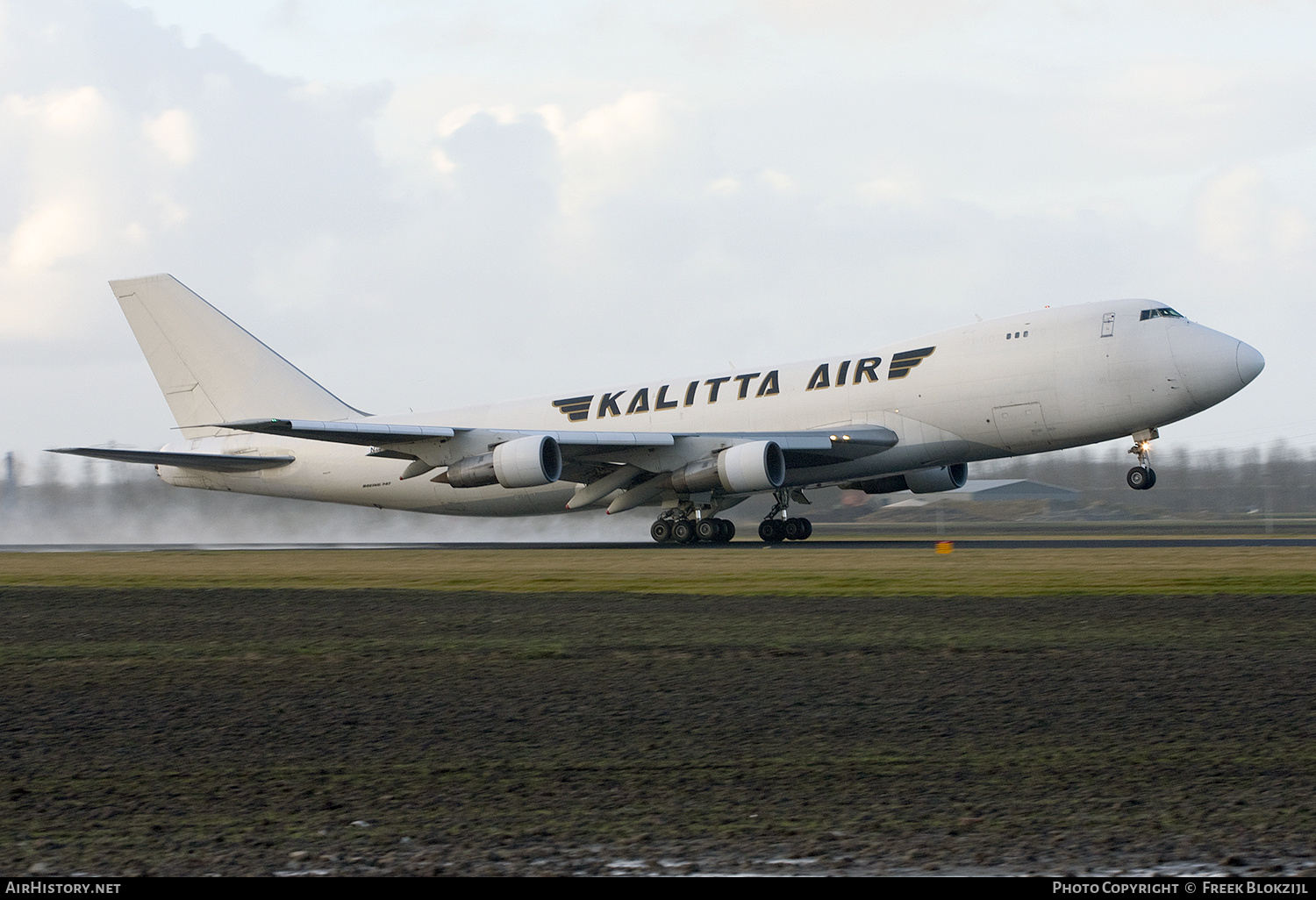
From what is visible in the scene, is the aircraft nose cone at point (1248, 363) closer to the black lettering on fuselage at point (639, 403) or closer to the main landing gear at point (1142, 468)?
the main landing gear at point (1142, 468)

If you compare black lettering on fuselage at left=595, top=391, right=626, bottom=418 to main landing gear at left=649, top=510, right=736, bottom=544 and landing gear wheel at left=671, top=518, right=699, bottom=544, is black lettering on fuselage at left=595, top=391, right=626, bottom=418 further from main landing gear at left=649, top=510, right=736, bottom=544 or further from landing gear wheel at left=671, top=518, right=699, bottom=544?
landing gear wheel at left=671, top=518, right=699, bottom=544

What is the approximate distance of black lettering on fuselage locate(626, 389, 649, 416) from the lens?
3189cm

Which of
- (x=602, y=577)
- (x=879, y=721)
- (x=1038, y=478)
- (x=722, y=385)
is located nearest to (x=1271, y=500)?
(x=1038, y=478)

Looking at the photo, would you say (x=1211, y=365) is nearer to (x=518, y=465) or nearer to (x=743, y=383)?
(x=743, y=383)

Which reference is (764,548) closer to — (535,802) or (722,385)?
(722,385)

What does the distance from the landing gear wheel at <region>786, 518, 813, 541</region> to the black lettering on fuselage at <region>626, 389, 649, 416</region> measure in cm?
486

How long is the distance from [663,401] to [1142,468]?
1191 centimetres

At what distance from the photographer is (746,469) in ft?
88.5

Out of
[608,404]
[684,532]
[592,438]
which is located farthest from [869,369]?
[608,404]

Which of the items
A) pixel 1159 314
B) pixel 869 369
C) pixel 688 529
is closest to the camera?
pixel 1159 314

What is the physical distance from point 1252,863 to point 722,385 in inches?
1058

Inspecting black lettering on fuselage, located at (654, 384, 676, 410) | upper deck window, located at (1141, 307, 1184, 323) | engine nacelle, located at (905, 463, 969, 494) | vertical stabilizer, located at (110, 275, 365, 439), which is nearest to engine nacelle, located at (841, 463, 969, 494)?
engine nacelle, located at (905, 463, 969, 494)

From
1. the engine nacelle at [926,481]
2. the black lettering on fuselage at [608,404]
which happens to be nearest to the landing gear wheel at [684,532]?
the black lettering on fuselage at [608,404]
